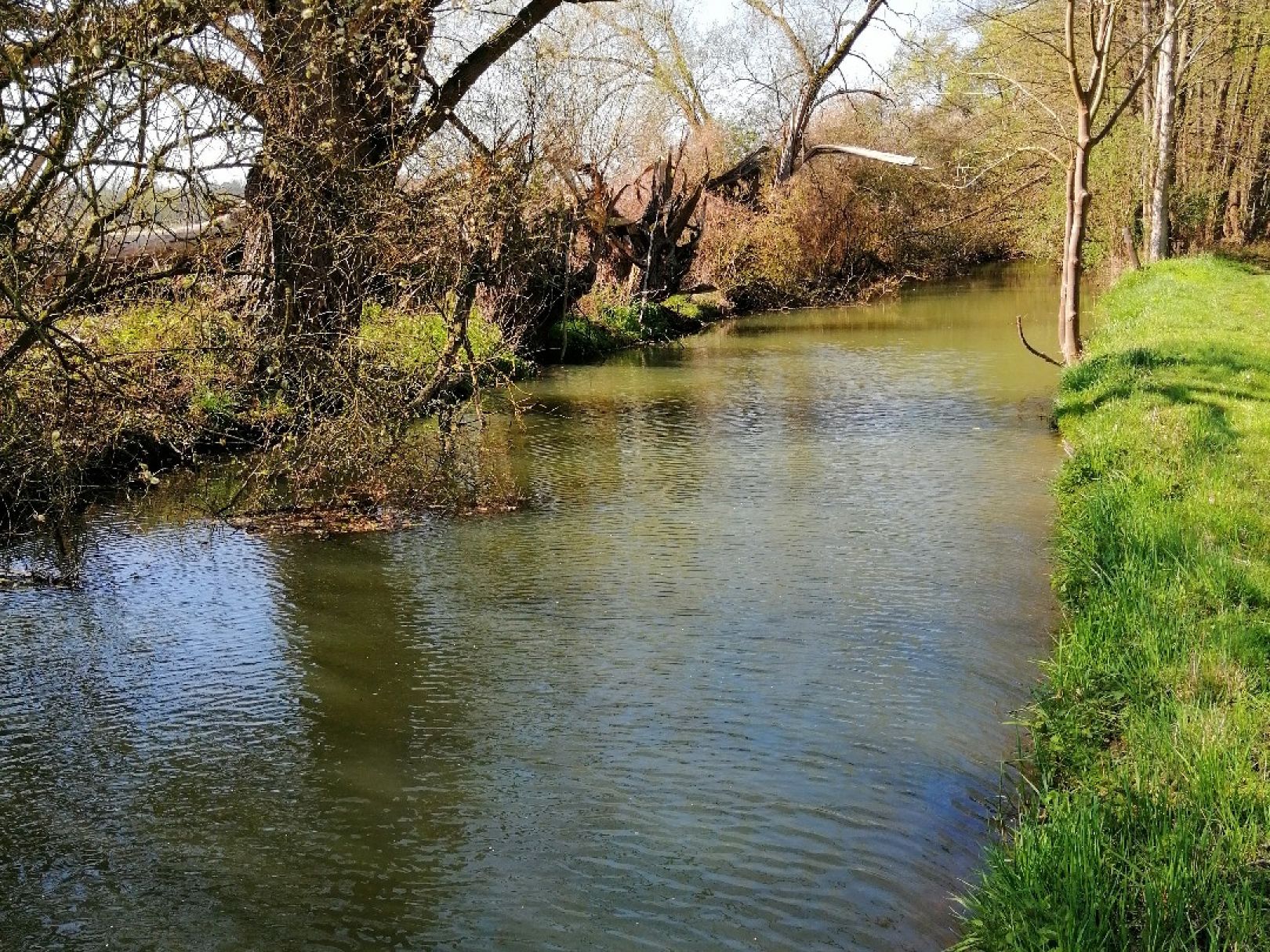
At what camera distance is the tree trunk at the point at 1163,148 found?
80.2 ft

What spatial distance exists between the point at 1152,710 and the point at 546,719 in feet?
9.53

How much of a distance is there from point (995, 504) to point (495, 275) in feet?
17.3

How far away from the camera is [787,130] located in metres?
31.8

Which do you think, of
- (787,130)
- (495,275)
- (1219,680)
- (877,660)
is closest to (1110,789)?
(1219,680)

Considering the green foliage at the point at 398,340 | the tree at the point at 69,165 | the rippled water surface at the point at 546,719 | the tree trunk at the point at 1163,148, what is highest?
the tree trunk at the point at 1163,148

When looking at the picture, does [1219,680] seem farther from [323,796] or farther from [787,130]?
[787,130]

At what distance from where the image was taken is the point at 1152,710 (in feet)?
16.4

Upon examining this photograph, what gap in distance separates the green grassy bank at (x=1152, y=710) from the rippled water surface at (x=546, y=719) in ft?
1.48

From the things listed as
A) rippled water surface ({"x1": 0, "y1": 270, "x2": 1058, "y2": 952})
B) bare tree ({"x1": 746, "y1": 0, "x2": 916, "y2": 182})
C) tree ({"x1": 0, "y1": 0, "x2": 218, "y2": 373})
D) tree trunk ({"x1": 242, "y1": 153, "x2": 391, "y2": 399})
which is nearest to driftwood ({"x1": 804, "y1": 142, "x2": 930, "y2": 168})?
bare tree ({"x1": 746, "y1": 0, "x2": 916, "y2": 182})

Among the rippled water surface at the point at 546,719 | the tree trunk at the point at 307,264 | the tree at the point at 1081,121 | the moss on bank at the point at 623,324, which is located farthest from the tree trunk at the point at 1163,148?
the tree trunk at the point at 307,264

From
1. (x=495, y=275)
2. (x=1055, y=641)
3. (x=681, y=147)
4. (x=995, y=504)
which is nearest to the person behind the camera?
(x=1055, y=641)

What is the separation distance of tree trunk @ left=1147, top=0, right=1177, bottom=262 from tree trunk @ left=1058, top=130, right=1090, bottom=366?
11524 millimetres

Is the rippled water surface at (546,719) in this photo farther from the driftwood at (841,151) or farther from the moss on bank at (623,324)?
the driftwood at (841,151)

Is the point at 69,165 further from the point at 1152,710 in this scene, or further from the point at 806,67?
the point at 806,67
